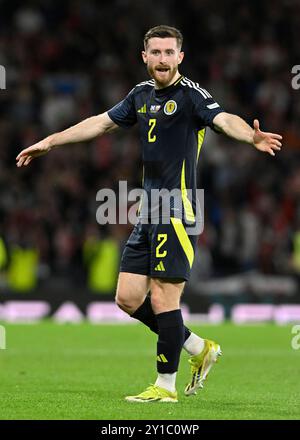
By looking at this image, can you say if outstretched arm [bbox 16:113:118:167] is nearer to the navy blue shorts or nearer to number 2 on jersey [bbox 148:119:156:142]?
number 2 on jersey [bbox 148:119:156:142]

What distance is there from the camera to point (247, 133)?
7047mm

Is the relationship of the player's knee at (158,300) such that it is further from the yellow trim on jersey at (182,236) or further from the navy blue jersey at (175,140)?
the navy blue jersey at (175,140)

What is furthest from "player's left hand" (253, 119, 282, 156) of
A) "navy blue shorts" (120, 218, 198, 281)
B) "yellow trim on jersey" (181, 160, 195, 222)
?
"navy blue shorts" (120, 218, 198, 281)

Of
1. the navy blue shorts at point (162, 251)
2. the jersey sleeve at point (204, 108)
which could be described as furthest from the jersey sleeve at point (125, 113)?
the navy blue shorts at point (162, 251)

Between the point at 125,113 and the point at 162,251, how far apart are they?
3.61 ft

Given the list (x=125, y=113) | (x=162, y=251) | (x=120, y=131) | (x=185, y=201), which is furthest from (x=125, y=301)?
(x=120, y=131)

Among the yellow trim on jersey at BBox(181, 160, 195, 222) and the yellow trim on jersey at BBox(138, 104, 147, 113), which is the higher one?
the yellow trim on jersey at BBox(138, 104, 147, 113)

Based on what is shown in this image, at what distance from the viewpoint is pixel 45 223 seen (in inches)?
755

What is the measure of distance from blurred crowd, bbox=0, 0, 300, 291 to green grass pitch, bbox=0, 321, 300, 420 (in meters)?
3.38

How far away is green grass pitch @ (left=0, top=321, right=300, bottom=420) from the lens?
706cm

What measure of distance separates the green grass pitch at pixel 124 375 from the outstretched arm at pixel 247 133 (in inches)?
64.1

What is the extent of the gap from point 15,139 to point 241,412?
45.8ft

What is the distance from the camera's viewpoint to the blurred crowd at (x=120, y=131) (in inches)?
753
